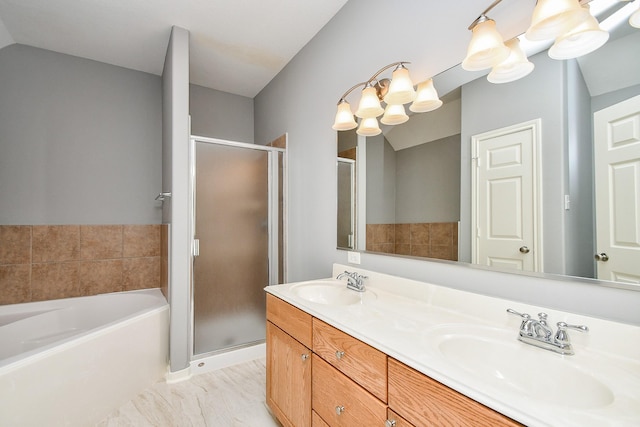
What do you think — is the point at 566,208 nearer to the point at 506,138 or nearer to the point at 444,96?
the point at 506,138

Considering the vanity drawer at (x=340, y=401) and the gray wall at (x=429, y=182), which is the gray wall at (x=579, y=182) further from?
the vanity drawer at (x=340, y=401)

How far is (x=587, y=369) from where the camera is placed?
75cm

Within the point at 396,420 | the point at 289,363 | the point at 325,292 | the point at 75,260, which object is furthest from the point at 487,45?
the point at 75,260

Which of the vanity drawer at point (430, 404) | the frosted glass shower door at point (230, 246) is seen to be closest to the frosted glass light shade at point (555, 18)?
the vanity drawer at point (430, 404)

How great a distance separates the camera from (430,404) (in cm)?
77

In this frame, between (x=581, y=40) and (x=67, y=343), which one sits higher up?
(x=581, y=40)

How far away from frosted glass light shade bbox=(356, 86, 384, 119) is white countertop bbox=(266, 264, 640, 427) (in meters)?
1.02

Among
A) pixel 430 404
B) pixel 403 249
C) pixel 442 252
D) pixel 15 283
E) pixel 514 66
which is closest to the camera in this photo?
pixel 430 404

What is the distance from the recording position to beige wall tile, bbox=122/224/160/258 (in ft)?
9.27

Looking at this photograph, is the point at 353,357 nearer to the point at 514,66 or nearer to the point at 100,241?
the point at 514,66

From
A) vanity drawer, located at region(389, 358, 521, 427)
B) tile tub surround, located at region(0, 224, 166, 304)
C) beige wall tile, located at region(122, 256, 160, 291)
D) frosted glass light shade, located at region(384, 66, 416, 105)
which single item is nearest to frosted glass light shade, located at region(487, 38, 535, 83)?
frosted glass light shade, located at region(384, 66, 416, 105)

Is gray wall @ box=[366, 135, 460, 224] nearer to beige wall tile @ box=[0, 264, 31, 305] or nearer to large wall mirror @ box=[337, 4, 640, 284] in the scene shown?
large wall mirror @ box=[337, 4, 640, 284]

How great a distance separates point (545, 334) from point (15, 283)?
3.58 m

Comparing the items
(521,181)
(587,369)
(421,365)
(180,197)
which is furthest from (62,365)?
(521,181)
